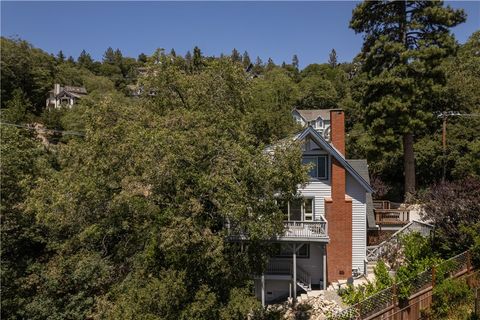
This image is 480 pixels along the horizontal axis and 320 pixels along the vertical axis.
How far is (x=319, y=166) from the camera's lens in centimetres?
1953

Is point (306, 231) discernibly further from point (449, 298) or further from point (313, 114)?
point (313, 114)

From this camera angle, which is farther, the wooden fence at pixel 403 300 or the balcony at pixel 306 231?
the balcony at pixel 306 231

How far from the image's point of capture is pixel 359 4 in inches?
1193

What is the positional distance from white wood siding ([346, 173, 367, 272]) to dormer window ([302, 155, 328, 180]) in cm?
135

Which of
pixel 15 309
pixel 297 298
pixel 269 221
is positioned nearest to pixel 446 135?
pixel 297 298

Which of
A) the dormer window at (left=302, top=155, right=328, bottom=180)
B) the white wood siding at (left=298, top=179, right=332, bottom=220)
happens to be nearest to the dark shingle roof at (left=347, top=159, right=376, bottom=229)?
the white wood siding at (left=298, top=179, right=332, bottom=220)

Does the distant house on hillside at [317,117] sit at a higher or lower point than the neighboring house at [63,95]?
lower

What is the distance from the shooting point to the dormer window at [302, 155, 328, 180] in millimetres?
19406

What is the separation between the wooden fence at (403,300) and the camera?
43.5 ft

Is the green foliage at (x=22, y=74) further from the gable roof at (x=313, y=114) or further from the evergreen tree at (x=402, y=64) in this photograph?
the evergreen tree at (x=402, y=64)

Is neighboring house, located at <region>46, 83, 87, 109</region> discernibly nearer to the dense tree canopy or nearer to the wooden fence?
the dense tree canopy

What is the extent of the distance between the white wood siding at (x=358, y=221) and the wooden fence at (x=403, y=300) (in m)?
5.61

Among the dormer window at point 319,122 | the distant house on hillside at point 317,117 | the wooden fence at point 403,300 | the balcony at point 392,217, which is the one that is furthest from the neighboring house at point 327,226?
the dormer window at point 319,122

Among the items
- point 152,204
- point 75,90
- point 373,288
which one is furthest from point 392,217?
point 75,90
